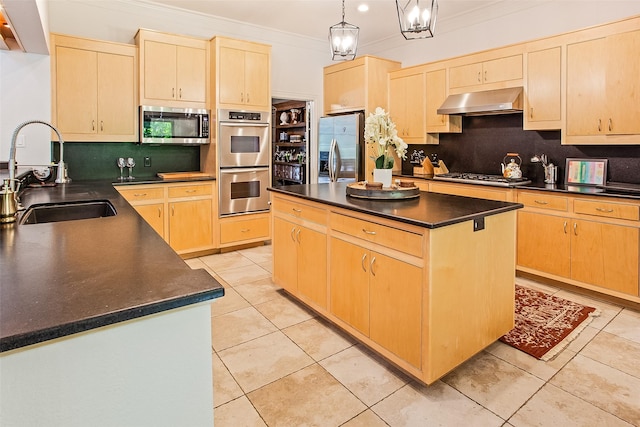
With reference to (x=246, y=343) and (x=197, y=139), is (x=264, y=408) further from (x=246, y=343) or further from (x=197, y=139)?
(x=197, y=139)

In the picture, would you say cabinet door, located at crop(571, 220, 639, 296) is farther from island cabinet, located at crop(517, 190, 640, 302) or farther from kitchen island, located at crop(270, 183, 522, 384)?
kitchen island, located at crop(270, 183, 522, 384)

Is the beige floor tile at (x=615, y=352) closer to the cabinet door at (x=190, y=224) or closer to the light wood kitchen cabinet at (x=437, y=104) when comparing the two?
the light wood kitchen cabinet at (x=437, y=104)

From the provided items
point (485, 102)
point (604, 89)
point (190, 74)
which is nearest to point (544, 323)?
point (604, 89)

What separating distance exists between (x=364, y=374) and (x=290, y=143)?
187 inches

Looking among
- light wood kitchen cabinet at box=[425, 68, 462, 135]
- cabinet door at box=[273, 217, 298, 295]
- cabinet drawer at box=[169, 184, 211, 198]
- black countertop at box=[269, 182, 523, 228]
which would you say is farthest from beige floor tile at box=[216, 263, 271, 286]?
light wood kitchen cabinet at box=[425, 68, 462, 135]

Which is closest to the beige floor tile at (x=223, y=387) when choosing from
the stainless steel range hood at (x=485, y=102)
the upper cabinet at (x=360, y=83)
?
the stainless steel range hood at (x=485, y=102)

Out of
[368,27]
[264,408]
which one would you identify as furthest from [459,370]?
[368,27]

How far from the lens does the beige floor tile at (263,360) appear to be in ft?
7.28

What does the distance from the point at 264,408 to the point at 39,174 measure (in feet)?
8.89

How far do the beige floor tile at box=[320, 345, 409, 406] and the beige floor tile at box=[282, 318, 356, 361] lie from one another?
0.07 m

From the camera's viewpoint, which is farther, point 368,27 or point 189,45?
point 368,27

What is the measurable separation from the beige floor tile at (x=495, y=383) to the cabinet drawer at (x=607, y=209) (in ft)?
5.61

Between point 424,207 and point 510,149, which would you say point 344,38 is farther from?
point 510,149

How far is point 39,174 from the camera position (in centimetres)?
323
